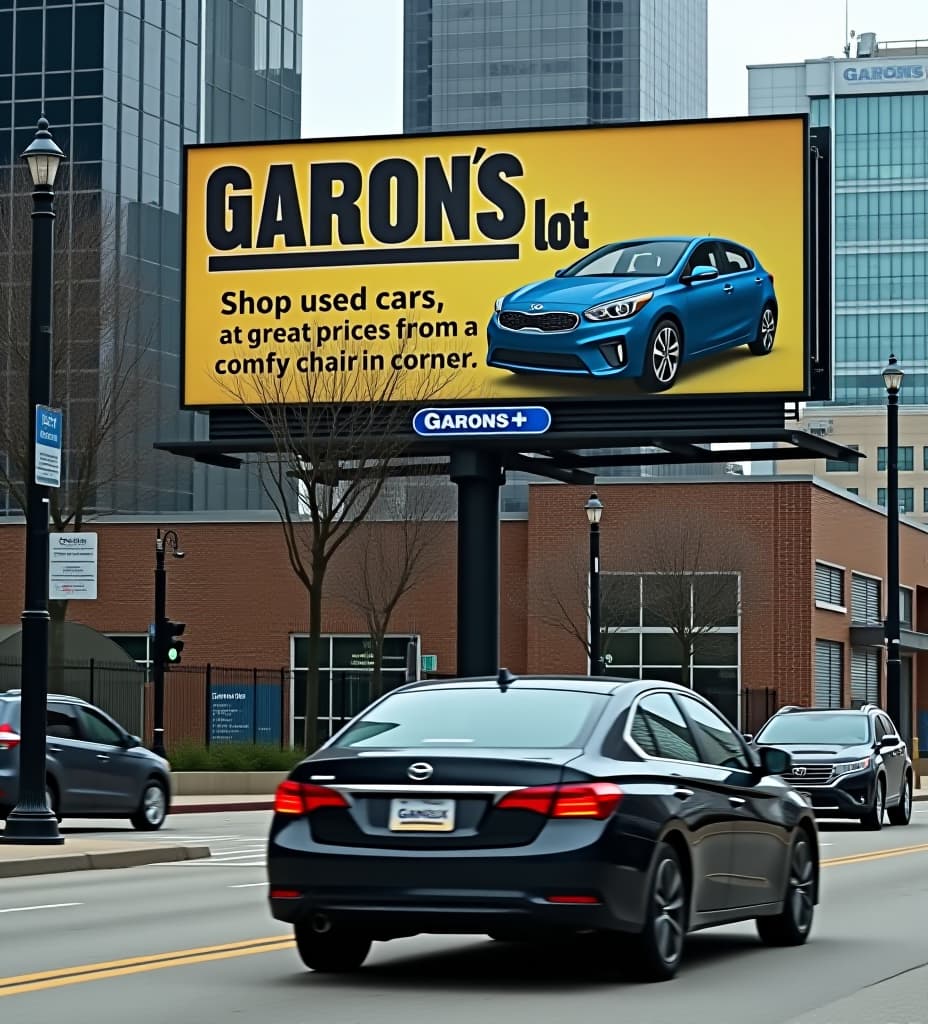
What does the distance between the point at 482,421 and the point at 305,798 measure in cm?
2688

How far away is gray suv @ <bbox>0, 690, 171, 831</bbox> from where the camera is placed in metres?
24.3

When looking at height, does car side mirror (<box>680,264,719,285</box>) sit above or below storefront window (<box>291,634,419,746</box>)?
above

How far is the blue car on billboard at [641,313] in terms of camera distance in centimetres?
3644

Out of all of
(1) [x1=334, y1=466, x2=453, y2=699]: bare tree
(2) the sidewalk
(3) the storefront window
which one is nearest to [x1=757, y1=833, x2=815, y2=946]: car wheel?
(2) the sidewalk

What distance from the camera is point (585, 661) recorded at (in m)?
56.8

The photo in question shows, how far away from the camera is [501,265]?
38.0 meters

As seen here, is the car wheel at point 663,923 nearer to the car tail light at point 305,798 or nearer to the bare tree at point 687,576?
the car tail light at point 305,798

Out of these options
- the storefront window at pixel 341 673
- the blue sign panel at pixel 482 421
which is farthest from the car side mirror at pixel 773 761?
the storefront window at pixel 341 673

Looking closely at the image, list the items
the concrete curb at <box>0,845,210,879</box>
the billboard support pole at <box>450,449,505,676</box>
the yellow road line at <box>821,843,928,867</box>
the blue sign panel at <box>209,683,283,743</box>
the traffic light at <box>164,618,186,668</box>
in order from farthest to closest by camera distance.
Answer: the blue sign panel at <box>209,683,283,743</box> → the traffic light at <box>164,618,186,668</box> → the billboard support pole at <box>450,449,505,676</box> → the yellow road line at <box>821,843,928,867</box> → the concrete curb at <box>0,845,210,879</box>

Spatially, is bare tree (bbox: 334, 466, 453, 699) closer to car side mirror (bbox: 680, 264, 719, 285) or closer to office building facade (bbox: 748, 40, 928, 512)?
car side mirror (bbox: 680, 264, 719, 285)

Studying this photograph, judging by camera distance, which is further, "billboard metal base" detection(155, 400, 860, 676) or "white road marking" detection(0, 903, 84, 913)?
"billboard metal base" detection(155, 400, 860, 676)

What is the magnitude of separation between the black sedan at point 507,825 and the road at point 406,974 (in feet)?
1.08

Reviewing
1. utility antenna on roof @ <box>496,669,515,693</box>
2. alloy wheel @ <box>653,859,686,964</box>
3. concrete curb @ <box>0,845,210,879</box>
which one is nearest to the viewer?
alloy wheel @ <box>653,859,686,964</box>

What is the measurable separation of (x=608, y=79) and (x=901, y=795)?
171 meters
